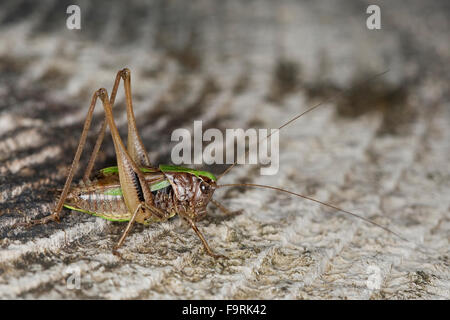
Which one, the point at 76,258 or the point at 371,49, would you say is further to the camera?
the point at 371,49

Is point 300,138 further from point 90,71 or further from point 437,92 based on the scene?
point 90,71

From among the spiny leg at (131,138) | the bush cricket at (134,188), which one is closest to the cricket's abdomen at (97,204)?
the bush cricket at (134,188)

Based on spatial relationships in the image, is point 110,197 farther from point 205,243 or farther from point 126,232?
point 205,243

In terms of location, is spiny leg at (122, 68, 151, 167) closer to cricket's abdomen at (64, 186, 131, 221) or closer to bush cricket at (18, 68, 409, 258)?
bush cricket at (18, 68, 409, 258)

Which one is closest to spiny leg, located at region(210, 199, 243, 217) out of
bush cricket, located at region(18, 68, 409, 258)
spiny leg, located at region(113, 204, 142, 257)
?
bush cricket, located at region(18, 68, 409, 258)

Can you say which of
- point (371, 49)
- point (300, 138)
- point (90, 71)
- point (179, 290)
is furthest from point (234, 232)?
point (371, 49)
